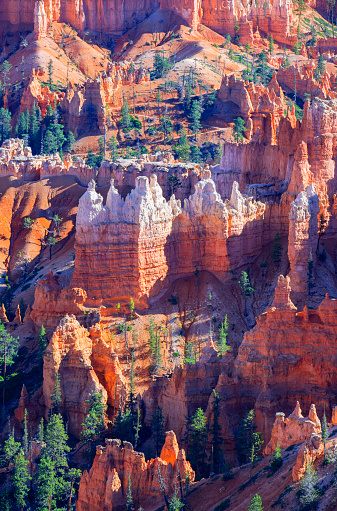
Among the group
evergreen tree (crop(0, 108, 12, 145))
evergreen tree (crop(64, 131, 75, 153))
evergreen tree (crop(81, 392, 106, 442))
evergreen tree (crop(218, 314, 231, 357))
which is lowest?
evergreen tree (crop(81, 392, 106, 442))

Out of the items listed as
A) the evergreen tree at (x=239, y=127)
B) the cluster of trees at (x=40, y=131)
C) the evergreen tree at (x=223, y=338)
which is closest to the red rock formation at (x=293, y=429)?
the evergreen tree at (x=223, y=338)

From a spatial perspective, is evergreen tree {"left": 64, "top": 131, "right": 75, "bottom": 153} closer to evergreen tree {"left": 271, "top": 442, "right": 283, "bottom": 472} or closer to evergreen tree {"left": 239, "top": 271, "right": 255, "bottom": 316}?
evergreen tree {"left": 239, "top": 271, "right": 255, "bottom": 316}

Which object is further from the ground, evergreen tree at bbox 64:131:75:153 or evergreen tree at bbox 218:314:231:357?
evergreen tree at bbox 64:131:75:153

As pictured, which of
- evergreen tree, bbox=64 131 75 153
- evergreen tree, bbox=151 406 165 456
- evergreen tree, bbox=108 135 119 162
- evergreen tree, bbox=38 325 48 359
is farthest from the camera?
evergreen tree, bbox=64 131 75 153

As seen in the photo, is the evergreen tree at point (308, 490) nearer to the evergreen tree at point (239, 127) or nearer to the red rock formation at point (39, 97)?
the evergreen tree at point (239, 127)

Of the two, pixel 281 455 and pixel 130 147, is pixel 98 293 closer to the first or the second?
pixel 281 455

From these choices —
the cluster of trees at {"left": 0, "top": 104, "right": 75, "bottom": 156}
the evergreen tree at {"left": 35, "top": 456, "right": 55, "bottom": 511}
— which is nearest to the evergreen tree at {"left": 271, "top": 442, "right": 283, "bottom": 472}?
the evergreen tree at {"left": 35, "top": 456, "right": 55, "bottom": 511}

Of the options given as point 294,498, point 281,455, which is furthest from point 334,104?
point 294,498
